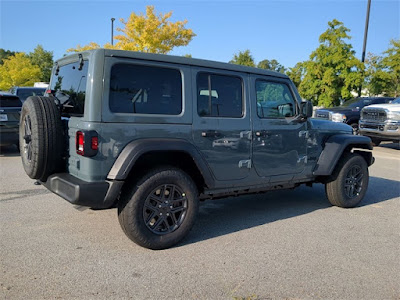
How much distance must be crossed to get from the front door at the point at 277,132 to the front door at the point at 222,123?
0.19 m

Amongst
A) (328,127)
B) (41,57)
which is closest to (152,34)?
(328,127)

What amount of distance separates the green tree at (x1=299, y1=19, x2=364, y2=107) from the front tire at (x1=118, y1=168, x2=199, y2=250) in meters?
17.8

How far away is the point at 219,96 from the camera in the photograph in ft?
13.3

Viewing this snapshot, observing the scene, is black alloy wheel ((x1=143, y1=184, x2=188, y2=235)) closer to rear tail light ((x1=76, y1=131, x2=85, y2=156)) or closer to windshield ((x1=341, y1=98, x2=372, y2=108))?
rear tail light ((x1=76, y1=131, x2=85, y2=156))

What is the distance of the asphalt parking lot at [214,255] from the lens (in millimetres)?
2879

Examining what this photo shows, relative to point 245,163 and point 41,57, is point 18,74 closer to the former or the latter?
point 41,57

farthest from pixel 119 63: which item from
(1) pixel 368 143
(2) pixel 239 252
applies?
(1) pixel 368 143

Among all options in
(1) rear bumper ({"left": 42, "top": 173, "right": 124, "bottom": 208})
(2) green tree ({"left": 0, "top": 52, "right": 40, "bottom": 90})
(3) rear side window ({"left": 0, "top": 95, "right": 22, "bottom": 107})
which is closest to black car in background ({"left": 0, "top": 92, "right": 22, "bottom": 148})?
(3) rear side window ({"left": 0, "top": 95, "right": 22, "bottom": 107})

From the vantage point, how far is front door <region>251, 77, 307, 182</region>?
4.33 m

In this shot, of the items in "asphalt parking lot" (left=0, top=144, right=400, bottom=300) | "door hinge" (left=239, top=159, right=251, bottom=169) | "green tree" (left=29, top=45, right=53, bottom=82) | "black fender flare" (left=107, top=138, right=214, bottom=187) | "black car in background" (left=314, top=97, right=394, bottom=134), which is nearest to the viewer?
"asphalt parking lot" (left=0, top=144, right=400, bottom=300)

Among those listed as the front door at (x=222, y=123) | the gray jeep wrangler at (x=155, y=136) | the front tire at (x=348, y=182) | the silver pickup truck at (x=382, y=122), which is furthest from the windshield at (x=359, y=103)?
the front door at (x=222, y=123)

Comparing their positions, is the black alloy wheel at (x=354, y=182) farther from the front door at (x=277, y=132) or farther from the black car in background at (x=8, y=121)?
the black car in background at (x=8, y=121)

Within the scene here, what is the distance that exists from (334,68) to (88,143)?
19.2 metres

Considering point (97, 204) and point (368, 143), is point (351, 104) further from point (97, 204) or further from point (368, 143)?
point (97, 204)
